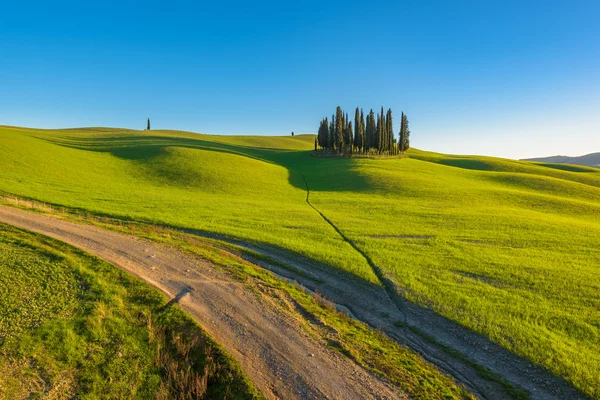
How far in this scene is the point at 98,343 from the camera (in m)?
10.7

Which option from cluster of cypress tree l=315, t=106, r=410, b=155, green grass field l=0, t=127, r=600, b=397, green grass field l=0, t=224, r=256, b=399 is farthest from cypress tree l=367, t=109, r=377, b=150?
green grass field l=0, t=224, r=256, b=399

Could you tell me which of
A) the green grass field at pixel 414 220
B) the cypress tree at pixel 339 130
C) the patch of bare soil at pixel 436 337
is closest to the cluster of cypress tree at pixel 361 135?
the cypress tree at pixel 339 130

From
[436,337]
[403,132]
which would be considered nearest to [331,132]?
[403,132]

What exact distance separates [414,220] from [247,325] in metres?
21.6

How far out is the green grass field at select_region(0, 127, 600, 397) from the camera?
13.5 m

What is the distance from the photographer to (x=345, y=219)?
1153 inches

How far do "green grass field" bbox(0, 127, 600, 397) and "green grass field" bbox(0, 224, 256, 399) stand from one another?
936cm

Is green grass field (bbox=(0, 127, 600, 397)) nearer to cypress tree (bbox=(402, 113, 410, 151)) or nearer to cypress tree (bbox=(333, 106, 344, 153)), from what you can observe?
cypress tree (bbox=(333, 106, 344, 153))

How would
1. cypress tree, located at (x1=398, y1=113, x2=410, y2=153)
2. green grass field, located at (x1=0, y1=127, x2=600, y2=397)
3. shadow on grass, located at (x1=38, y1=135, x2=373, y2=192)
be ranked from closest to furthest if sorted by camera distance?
green grass field, located at (x1=0, y1=127, x2=600, y2=397), shadow on grass, located at (x1=38, y1=135, x2=373, y2=192), cypress tree, located at (x1=398, y1=113, x2=410, y2=153)

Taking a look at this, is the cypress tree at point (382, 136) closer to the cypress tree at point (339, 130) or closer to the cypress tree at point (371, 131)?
the cypress tree at point (371, 131)

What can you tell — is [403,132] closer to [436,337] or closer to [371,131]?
[371,131]

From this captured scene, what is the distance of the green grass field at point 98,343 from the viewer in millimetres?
9180

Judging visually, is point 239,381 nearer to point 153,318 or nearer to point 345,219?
point 153,318

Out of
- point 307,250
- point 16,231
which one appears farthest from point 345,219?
point 16,231
